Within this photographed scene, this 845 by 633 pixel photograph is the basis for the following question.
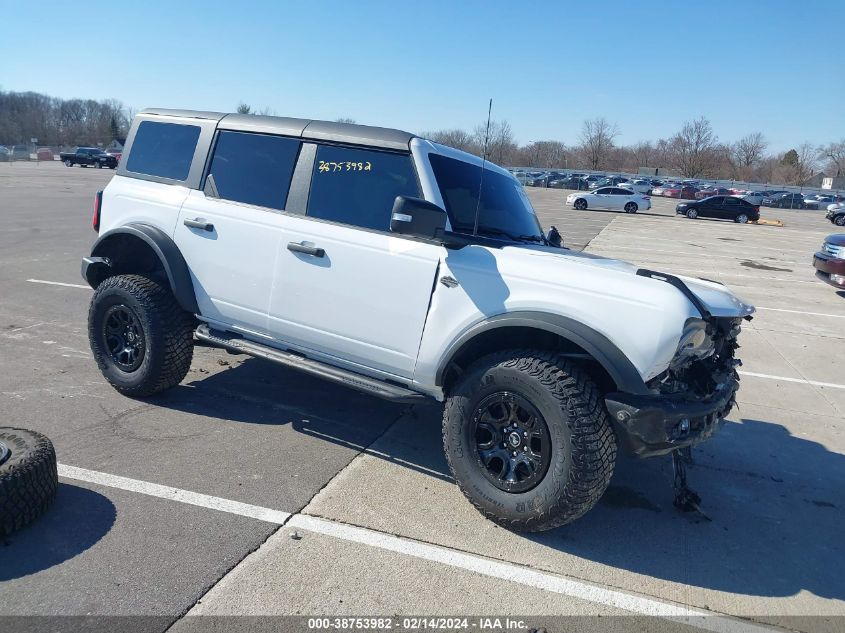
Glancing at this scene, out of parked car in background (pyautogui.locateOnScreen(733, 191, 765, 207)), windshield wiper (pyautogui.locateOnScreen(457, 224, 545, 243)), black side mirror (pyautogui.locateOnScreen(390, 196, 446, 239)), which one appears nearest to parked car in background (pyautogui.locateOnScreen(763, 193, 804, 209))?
parked car in background (pyautogui.locateOnScreen(733, 191, 765, 207))

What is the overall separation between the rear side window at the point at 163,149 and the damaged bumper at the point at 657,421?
11.9ft

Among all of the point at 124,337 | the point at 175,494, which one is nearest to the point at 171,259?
the point at 124,337

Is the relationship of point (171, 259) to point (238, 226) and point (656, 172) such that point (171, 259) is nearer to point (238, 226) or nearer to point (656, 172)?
point (238, 226)

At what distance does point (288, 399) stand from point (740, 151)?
126780mm

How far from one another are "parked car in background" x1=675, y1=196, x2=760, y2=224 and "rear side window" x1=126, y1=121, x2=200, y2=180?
36.1 m

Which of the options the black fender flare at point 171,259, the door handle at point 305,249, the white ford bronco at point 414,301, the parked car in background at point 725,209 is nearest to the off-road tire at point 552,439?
the white ford bronco at point 414,301

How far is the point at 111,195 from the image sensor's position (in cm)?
508

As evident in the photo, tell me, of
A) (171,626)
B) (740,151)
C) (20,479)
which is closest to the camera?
(171,626)

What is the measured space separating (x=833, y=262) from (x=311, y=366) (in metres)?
11.1

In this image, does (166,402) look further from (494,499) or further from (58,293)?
(58,293)

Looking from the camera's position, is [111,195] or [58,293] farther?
[58,293]

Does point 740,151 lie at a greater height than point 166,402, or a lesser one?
greater

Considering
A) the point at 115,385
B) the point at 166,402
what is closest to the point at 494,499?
the point at 166,402

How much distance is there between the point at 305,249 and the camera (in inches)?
160
